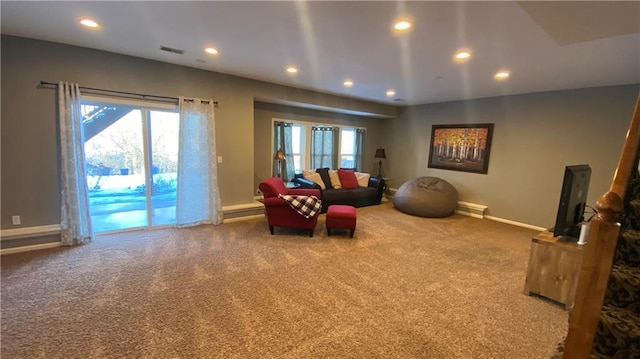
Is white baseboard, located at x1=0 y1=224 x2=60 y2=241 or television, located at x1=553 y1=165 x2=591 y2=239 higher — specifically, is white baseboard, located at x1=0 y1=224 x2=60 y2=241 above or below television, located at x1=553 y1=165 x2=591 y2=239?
below

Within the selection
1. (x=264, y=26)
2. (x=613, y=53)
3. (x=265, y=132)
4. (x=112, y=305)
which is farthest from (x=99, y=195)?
(x=613, y=53)

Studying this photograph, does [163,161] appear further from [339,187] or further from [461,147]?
[461,147]

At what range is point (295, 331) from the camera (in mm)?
2029

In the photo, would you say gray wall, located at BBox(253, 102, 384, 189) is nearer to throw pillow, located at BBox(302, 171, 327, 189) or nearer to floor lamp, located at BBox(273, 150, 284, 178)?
floor lamp, located at BBox(273, 150, 284, 178)

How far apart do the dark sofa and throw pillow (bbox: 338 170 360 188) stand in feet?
0.61

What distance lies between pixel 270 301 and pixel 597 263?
7.23ft

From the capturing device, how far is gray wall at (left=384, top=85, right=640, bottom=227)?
4234mm

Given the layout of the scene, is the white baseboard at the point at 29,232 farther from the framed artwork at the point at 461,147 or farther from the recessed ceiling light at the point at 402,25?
the framed artwork at the point at 461,147

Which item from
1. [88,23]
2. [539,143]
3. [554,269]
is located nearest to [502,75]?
[539,143]

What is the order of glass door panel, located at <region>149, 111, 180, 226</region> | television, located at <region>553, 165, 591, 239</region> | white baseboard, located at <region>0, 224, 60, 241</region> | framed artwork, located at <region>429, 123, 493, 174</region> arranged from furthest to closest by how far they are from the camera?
framed artwork, located at <region>429, 123, 493, 174</region> → glass door panel, located at <region>149, 111, 180, 226</region> → white baseboard, located at <region>0, 224, 60, 241</region> → television, located at <region>553, 165, 591, 239</region>

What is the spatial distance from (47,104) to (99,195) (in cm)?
141

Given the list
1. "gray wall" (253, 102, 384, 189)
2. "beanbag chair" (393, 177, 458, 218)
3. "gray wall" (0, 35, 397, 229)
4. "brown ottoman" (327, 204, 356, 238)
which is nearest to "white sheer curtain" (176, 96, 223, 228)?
"gray wall" (0, 35, 397, 229)

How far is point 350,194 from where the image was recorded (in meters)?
5.75

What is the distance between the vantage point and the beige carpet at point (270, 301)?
1.89m
